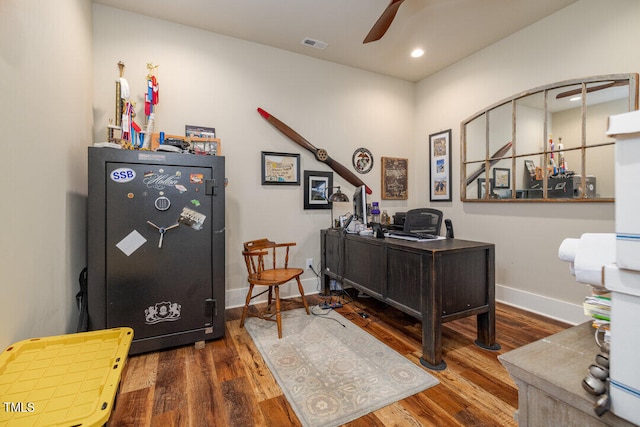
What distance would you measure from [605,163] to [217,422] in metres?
3.41

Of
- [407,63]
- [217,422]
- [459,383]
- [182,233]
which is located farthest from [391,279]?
[407,63]

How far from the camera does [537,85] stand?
280cm

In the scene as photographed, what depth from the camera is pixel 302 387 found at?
171 centimetres

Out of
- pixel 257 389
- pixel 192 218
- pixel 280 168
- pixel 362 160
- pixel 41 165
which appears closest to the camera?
pixel 41 165

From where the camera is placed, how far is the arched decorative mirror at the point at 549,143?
236 centimetres

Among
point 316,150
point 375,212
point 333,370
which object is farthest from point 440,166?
point 333,370

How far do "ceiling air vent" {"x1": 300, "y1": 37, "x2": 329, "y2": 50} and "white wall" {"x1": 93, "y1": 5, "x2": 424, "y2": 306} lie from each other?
0.26m

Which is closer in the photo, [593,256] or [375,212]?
[593,256]

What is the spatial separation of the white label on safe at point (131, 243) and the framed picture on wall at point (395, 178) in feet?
9.80

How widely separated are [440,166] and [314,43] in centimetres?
225

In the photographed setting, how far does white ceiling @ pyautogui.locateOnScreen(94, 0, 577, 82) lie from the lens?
254 cm

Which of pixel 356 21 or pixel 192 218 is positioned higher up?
pixel 356 21

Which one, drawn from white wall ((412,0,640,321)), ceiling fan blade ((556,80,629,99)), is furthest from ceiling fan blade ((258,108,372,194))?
ceiling fan blade ((556,80,629,99))

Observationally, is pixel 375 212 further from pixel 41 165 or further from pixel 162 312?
pixel 41 165
